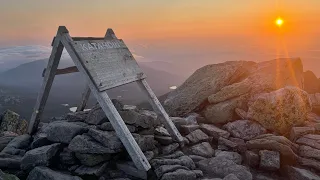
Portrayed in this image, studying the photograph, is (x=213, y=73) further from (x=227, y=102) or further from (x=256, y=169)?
(x=256, y=169)

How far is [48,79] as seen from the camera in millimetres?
9469

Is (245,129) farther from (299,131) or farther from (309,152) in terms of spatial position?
(309,152)

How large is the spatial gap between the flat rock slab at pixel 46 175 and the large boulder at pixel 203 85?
6.93 metres

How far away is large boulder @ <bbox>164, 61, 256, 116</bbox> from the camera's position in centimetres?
1338

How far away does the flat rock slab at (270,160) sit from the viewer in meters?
8.54

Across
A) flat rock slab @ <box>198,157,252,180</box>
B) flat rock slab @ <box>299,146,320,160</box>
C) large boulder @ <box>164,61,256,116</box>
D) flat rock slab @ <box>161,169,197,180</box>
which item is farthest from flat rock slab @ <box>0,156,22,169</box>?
flat rock slab @ <box>299,146,320,160</box>

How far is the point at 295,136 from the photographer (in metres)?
10.0

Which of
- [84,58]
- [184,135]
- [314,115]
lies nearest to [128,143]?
[84,58]

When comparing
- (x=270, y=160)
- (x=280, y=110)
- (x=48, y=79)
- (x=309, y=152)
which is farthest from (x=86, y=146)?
(x=280, y=110)

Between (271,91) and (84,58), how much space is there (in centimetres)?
812

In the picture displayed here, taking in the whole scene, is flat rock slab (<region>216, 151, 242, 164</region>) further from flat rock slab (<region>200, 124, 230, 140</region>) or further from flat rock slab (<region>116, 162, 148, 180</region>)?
flat rock slab (<region>116, 162, 148, 180</region>)

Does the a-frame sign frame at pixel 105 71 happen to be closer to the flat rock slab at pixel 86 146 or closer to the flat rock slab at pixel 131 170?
the flat rock slab at pixel 131 170

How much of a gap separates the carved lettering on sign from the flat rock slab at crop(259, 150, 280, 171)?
6041mm

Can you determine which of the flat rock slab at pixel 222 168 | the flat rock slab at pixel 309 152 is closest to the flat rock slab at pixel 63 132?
the flat rock slab at pixel 222 168
